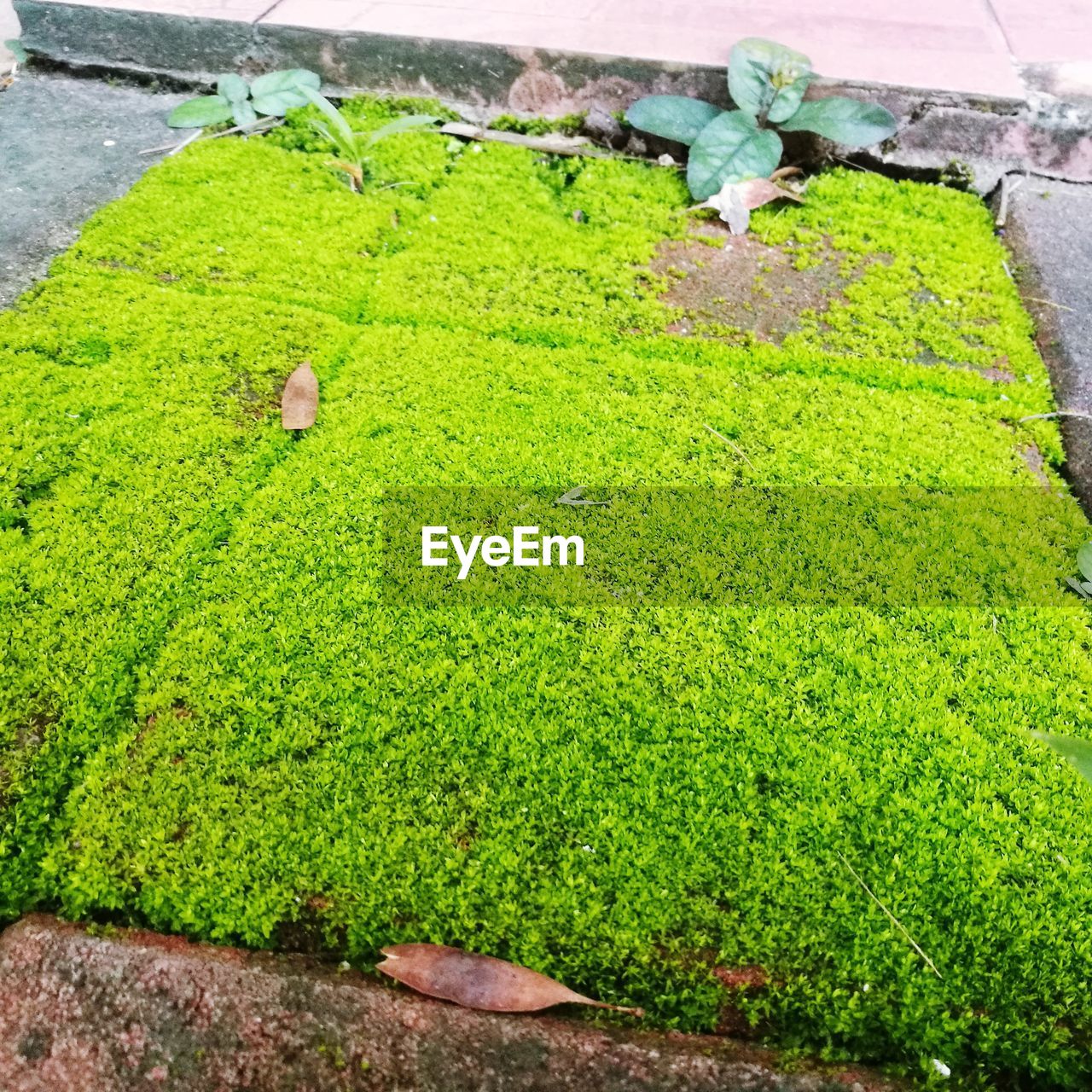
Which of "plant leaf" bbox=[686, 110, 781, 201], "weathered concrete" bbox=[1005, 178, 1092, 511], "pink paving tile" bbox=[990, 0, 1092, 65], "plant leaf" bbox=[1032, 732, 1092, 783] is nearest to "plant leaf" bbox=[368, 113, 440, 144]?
"plant leaf" bbox=[686, 110, 781, 201]

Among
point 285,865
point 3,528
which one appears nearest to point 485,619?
point 285,865

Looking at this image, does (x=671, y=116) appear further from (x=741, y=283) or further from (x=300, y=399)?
(x=300, y=399)

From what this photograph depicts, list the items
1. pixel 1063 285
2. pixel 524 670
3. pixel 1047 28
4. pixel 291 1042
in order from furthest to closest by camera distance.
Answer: pixel 1047 28 < pixel 1063 285 < pixel 524 670 < pixel 291 1042

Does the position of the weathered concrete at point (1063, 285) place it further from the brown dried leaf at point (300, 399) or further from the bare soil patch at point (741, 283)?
the brown dried leaf at point (300, 399)

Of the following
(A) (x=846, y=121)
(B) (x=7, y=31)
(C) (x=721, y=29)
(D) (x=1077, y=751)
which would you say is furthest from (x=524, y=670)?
(B) (x=7, y=31)

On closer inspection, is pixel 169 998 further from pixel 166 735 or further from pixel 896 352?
pixel 896 352

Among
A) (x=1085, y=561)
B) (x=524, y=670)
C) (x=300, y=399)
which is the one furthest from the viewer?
(x=300, y=399)

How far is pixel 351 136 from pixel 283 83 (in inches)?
21.1

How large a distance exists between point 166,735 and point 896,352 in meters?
1.99

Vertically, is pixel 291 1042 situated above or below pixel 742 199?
below

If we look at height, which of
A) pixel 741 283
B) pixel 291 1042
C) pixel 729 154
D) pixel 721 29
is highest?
pixel 721 29

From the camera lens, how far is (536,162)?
2.96 meters

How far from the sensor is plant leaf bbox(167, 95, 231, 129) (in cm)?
303

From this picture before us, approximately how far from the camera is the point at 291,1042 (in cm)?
114
